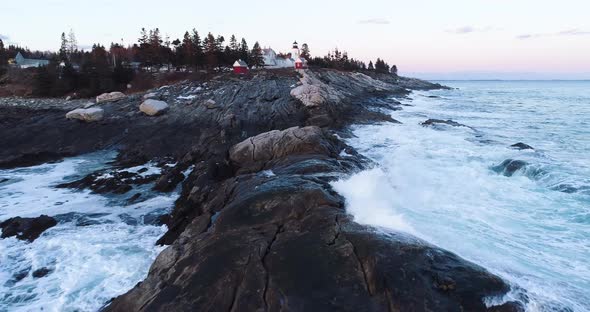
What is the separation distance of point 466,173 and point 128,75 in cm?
4682

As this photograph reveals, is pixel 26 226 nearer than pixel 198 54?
Yes

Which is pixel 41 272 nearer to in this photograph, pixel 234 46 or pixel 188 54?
pixel 188 54

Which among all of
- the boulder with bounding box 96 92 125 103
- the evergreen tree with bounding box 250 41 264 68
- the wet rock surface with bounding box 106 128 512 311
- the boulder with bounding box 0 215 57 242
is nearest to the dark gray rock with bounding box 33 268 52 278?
the boulder with bounding box 0 215 57 242

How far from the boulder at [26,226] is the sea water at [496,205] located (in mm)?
11323

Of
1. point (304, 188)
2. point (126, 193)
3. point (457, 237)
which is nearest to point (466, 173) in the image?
point (457, 237)

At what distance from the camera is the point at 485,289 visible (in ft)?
20.8

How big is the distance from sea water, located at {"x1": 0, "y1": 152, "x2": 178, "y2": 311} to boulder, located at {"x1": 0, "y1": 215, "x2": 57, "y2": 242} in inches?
10.9

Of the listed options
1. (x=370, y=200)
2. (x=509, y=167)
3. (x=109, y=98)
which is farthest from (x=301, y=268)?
(x=109, y=98)

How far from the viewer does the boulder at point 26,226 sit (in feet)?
42.9

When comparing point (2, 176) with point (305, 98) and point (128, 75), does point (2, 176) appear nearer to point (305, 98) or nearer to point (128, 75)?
point (305, 98)

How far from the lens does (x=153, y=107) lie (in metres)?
31.5

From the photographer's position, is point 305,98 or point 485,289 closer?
point 485,289

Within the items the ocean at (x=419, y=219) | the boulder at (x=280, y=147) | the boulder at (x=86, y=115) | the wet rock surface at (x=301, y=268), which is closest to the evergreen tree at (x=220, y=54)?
the boulder at (x=86, y=115)

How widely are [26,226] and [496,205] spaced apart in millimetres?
17608
